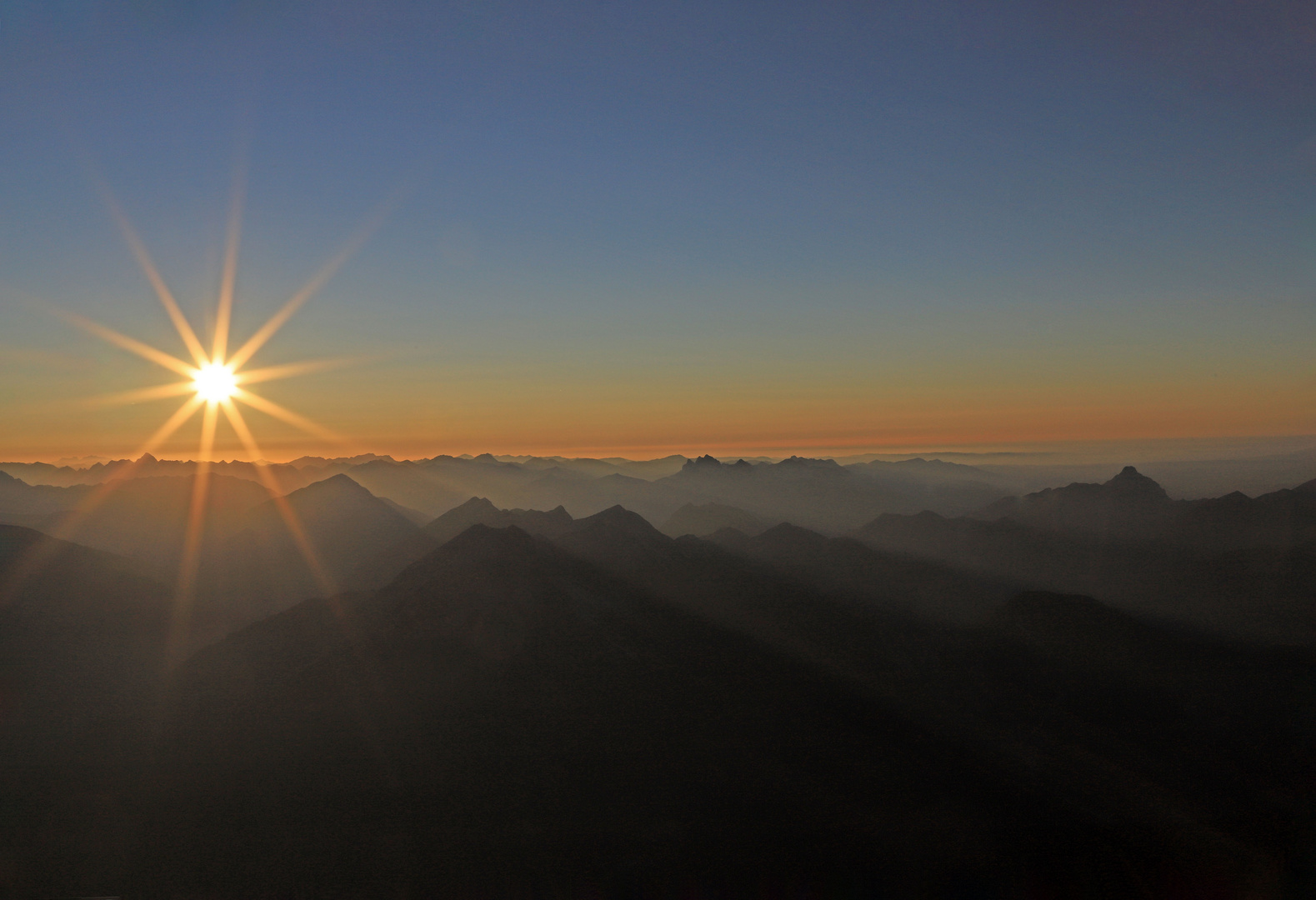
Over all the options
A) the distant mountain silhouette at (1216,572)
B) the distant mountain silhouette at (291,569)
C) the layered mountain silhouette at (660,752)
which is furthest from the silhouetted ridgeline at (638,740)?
the distant mountain silhouette at (291,569)

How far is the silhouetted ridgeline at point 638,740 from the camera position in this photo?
210ft

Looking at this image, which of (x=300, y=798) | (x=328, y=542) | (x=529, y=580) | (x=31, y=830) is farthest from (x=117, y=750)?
(x=328, y=542)

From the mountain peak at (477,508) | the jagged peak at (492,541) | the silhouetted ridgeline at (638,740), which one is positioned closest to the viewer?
the silhouetted ridgeline at (638,740)

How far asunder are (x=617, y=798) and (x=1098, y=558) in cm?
17416

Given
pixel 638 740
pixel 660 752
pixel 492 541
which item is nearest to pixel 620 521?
pixel 492 541

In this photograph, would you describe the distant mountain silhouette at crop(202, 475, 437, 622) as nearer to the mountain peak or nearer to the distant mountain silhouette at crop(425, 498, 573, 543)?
the distant mountain silhouette at crop(425, 498, 573, 543)

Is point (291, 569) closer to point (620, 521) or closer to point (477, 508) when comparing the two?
point (477, 508)

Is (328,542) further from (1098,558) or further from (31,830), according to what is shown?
(1098,558)

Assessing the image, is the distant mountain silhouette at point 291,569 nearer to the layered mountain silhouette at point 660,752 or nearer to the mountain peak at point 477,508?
the mountain peak at point 477,508

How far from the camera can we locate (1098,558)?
7672 inches

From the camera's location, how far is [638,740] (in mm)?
80750

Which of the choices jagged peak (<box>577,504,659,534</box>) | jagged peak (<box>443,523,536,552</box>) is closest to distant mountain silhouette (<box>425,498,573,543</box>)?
jagged peak (<box>577,504,659,534</box>)

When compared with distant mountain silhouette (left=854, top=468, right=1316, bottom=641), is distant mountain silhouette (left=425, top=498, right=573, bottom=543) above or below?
above

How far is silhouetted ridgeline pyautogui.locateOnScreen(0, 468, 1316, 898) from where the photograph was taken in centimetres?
6412
